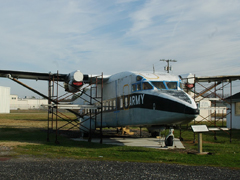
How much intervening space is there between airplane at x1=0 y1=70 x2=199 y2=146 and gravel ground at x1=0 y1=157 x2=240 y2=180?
3748 mm

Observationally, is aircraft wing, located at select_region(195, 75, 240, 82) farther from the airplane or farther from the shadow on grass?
the shadow on grass

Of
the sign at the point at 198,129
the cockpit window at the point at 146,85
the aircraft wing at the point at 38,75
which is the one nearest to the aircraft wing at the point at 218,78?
the cockpit window at the point at 146,85

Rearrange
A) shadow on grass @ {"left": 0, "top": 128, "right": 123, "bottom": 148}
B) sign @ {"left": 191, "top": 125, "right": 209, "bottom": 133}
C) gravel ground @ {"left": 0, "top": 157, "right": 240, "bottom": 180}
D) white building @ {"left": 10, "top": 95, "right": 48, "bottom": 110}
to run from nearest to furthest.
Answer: gravel ground @ {"left": 0, "top": 157, "right": 240, "bottom": 180}, sign @ {"left": 191, "top": 125, "right": 209, "bottom": 133}, shadow on grass @ {"left": 0, "top": 128, "right": 123, "bottom": 148}, white building @ {"left": 10, "top": 95, "right": 48, "bottom": 110}

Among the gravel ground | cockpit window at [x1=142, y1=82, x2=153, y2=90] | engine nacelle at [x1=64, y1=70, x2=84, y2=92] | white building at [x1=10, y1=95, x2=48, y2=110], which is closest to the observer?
the gravel ground

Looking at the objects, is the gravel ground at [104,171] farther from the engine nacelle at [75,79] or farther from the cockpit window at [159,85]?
the engine nacelle at [75,79]

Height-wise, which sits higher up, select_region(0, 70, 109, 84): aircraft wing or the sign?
select_region(0, 70, 109, 84): aircraft wing

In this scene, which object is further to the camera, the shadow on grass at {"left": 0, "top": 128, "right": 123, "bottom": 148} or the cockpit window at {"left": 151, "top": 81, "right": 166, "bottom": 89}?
the shadow on grass at {"left": 0, "top": 128, "right": 123, "bottom": 148}

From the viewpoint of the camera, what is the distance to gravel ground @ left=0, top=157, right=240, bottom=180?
7559 mm

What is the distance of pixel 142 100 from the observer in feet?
45.8

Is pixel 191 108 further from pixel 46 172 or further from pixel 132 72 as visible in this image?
pixel 46 172

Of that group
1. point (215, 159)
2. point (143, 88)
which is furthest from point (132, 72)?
point (215, 159)

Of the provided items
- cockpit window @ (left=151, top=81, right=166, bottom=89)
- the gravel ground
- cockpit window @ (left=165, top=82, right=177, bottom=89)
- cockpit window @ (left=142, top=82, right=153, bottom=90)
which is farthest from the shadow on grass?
the gravel ground

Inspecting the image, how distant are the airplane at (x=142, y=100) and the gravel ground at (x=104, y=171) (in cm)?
375

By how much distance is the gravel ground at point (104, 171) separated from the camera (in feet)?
24.8
